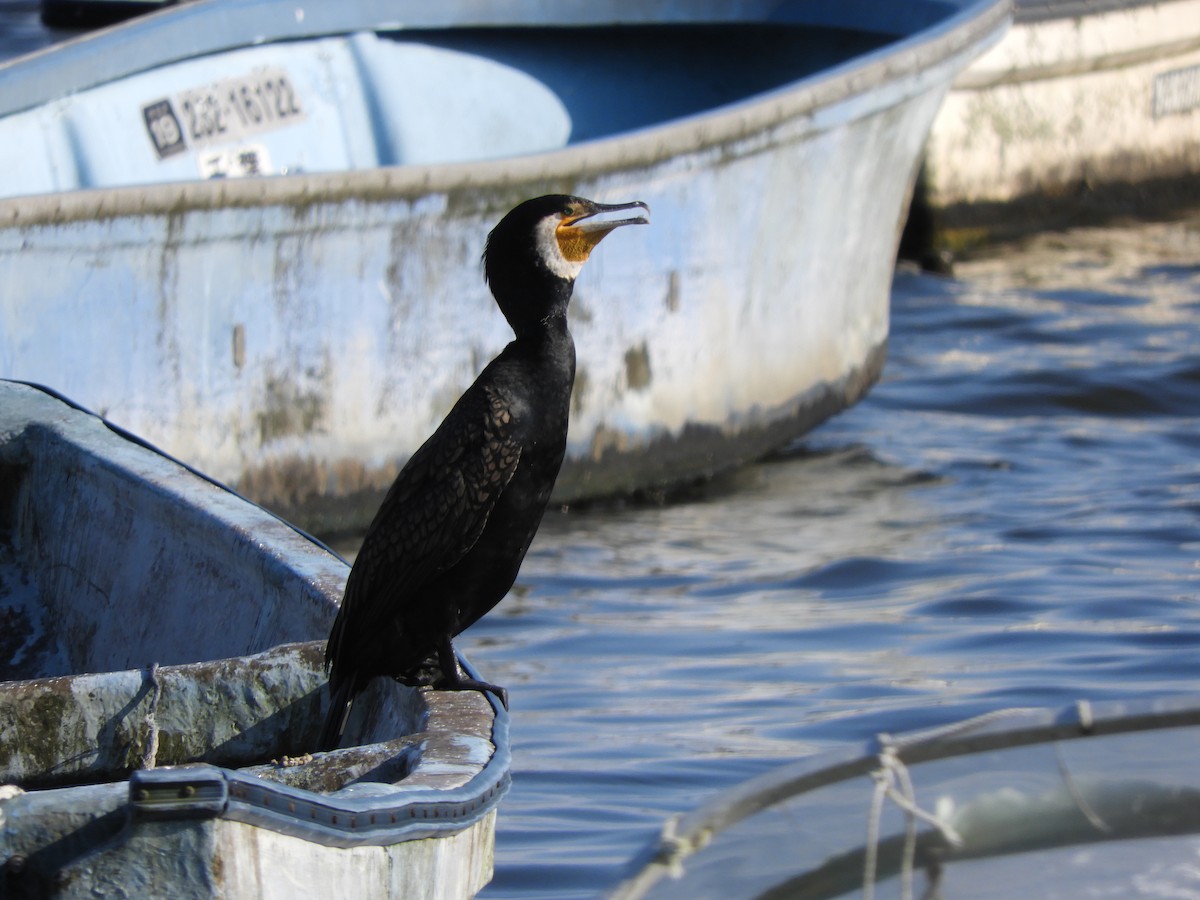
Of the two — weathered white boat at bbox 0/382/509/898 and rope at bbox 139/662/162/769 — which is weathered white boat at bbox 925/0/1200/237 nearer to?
weathered white boat at bbox 0/382/509/898

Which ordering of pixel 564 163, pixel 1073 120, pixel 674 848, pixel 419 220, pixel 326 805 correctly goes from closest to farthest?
pixel 674 848 → pixel 326 805 → pixel 419 220 → pixel 564 163 → pixel 1073 120

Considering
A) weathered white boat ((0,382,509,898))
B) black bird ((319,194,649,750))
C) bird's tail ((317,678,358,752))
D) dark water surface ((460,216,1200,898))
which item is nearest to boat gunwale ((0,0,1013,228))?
weathered white boat ((0,382,509,898))

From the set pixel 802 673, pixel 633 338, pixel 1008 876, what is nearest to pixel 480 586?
pixel 1008 876

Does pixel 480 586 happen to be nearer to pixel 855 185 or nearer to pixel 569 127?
pixel 855 185

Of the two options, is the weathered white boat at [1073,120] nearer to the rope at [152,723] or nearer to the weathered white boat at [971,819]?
the rope at [152,723]

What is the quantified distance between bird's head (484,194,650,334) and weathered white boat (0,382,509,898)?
0.61m

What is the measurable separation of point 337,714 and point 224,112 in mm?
5101

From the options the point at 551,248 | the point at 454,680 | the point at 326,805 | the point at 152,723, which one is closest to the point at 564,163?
the point at 551,248

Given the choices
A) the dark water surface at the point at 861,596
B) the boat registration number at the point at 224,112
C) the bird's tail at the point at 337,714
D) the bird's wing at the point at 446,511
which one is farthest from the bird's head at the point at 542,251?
the boat registration number at the point at 224,112

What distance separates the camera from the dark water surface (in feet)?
14.6

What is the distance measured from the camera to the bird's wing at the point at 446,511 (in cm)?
308

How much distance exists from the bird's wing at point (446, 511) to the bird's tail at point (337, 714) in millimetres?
121

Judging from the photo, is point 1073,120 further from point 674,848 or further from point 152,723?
point 674,848

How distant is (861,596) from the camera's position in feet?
18.8
